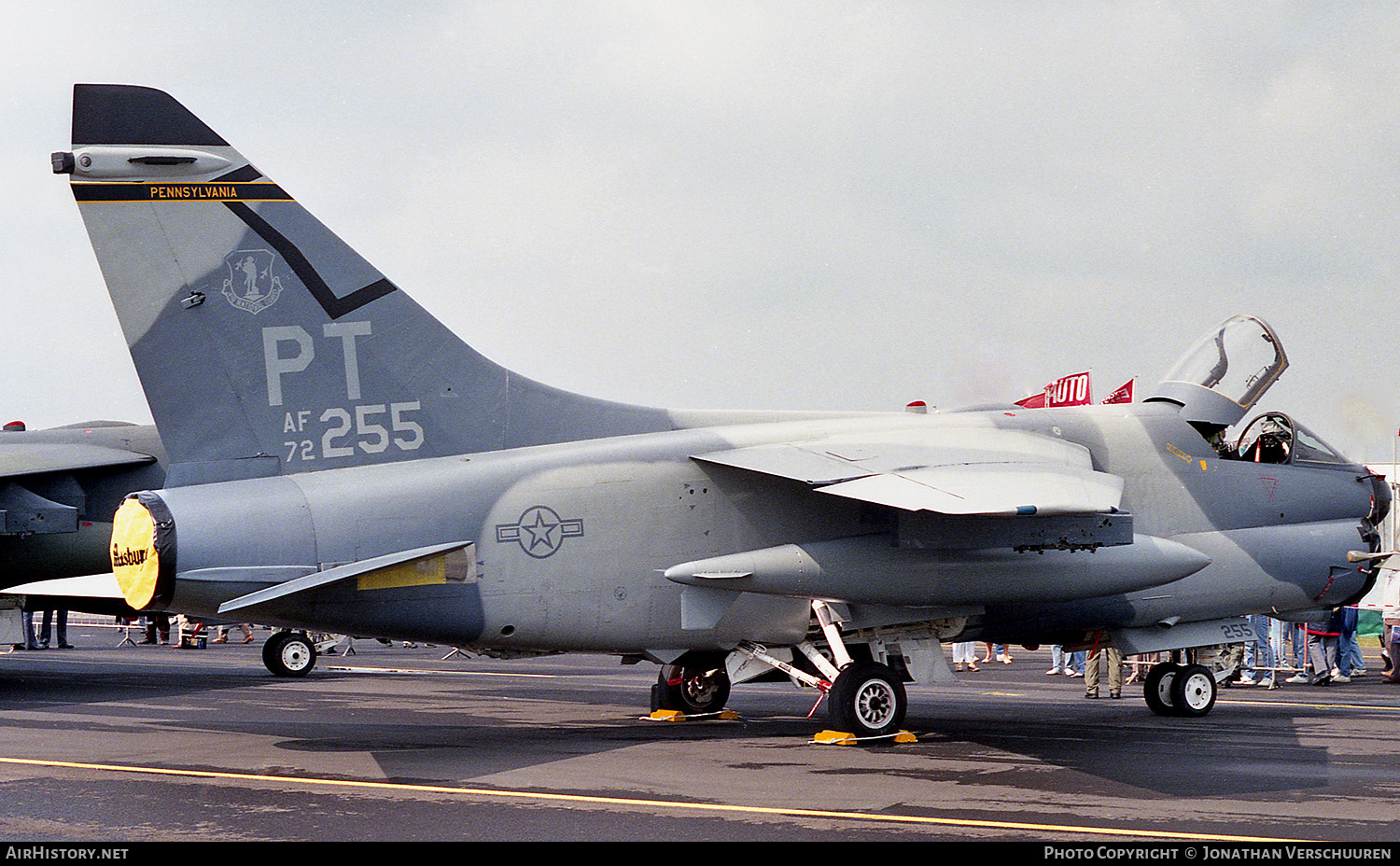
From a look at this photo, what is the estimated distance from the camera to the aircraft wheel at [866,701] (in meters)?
11.9

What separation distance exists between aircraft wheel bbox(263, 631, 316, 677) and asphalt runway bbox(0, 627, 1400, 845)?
116 inches

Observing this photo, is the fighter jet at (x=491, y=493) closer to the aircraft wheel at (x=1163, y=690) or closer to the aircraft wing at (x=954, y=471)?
the aircraft wing at (x=954, y=471)

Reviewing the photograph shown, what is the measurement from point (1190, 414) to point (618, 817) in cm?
860

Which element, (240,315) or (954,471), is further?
(240,315)

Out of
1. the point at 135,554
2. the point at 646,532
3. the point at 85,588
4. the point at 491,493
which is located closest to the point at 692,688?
the point at 646,532

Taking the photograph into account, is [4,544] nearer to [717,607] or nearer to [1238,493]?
[717,607]

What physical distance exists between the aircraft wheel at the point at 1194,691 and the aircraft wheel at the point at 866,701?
14.7ft

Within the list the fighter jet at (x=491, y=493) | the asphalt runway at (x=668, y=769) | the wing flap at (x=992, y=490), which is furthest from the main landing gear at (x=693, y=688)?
the wing flap at (x=992, y=490)

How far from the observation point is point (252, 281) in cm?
1108

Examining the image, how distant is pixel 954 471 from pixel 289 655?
46.9 ft

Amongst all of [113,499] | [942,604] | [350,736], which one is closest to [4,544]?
[113,499]

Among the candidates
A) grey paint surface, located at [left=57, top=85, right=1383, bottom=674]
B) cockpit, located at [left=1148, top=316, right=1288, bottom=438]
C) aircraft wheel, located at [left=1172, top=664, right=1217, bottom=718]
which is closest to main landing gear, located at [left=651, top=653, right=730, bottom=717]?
grey paint surface, located at [left=57, top=85, right=1383, bottom=674]

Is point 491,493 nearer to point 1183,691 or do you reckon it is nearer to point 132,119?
point 132,119

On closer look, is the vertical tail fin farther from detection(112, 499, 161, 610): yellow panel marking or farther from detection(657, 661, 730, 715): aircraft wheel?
detection(657, 661, 730, 715): aircraft wheel
